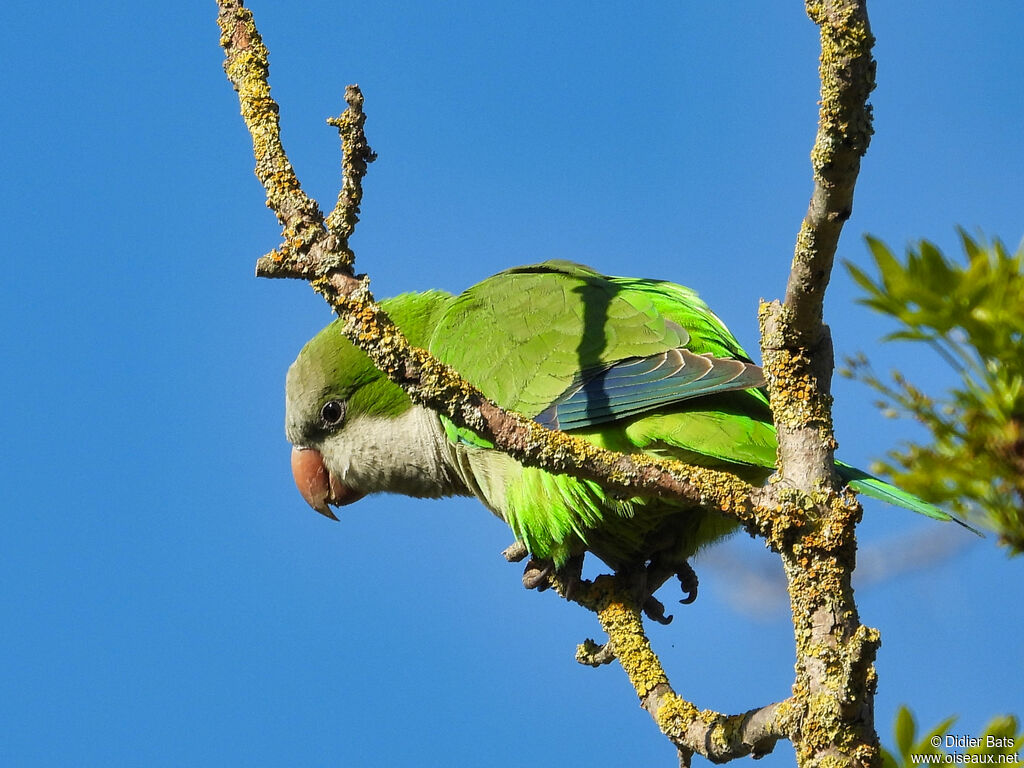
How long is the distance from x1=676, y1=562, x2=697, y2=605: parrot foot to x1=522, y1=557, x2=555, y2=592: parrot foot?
551mm

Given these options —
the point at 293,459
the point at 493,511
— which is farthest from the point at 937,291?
the point at 293,459

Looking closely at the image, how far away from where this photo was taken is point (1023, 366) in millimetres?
1398

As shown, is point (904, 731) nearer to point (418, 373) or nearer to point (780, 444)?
point (780, 444)

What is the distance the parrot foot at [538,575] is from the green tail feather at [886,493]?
1.37 m

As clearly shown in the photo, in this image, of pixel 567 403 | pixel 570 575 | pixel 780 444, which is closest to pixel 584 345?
pixel 567 403

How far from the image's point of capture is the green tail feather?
315 centimetres

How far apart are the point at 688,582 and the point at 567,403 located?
38.8 inches

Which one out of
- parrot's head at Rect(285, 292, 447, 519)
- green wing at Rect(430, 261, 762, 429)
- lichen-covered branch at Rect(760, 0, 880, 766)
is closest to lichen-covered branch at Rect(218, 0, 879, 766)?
lichen-covered branch at Rect(760, 0, 880, 766)

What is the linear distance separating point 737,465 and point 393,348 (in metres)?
→ 1.66

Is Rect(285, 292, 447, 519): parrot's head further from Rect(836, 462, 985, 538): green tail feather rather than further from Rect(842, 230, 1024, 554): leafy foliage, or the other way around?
Rect(842, 230, 1024, 554): leafy foliage

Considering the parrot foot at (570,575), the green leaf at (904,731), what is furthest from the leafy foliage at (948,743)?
the parrot foot at (570,575)

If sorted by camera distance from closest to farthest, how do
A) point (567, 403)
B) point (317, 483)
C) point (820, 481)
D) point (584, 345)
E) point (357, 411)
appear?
point (820, 481) → point (567, 403) → point (584, 345) → point (357, 411) → point (317, 483)

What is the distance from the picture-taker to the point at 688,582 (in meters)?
4.49

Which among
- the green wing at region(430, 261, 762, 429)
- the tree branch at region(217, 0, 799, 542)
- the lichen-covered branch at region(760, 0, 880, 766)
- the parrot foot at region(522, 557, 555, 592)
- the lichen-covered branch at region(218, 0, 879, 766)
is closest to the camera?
the lichen-covered branch at region(760, 0, 880, 766)
